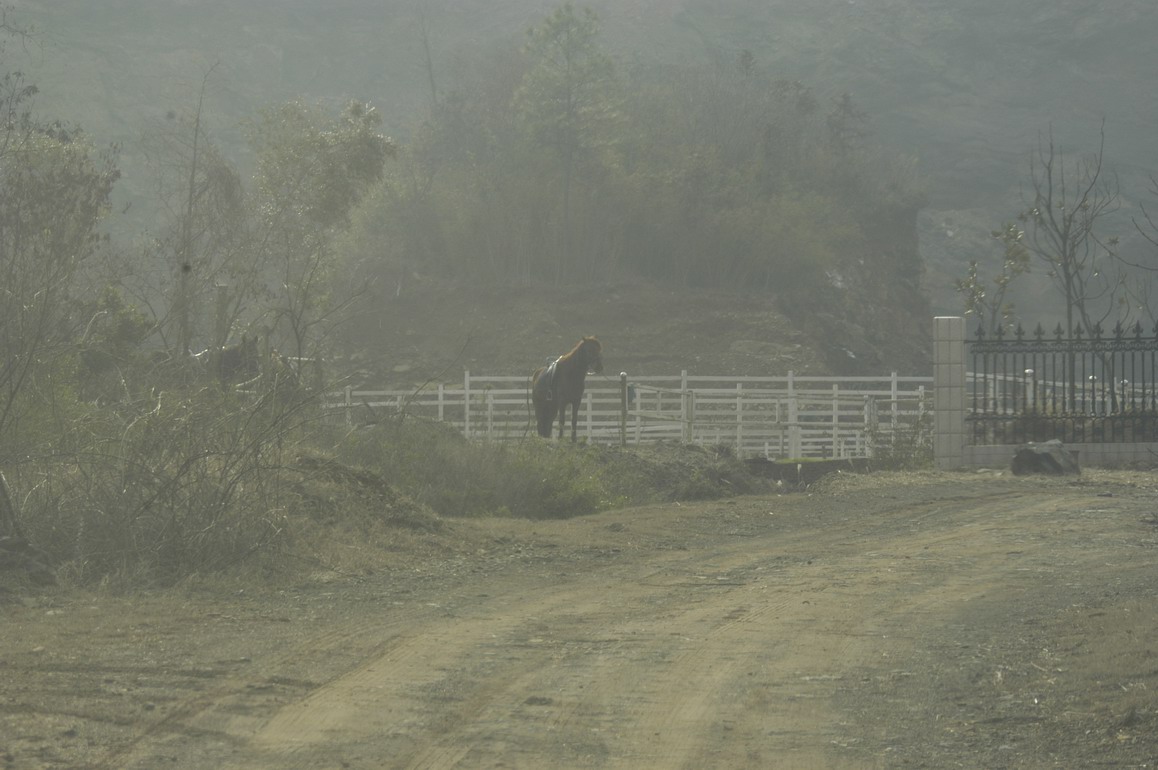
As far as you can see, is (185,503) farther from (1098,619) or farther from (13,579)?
(1098,619)

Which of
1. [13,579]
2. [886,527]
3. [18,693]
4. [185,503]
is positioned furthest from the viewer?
[886,527]

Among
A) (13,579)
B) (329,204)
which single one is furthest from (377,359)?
(13,579)

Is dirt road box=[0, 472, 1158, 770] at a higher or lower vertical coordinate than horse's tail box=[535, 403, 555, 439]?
lower

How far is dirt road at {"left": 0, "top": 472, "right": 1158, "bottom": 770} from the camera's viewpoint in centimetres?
520

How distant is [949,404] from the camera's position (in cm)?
1992

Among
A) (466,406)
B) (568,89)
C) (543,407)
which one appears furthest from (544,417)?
(568,89)

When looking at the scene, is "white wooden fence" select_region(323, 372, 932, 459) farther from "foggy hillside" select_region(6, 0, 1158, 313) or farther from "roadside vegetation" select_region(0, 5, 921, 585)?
"foggy hillside" select_region(6, 0, 1158, 313)

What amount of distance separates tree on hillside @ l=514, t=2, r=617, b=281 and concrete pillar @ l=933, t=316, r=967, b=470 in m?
39.9

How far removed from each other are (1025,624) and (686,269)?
55.5m

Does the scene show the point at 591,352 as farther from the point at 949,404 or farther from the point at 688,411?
the point at 949,404

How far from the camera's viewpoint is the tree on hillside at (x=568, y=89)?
57500mm

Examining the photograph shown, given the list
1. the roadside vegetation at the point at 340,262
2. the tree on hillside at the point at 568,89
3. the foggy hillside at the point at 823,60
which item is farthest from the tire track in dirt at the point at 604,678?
the foggy hillside at the point at 823,60

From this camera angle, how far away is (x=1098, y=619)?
25.0 feet

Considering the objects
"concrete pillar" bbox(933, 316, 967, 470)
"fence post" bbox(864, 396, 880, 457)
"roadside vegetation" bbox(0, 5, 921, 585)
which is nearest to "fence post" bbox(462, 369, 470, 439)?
"roadside vegetation" bbox(0, 5, 921, 585)
